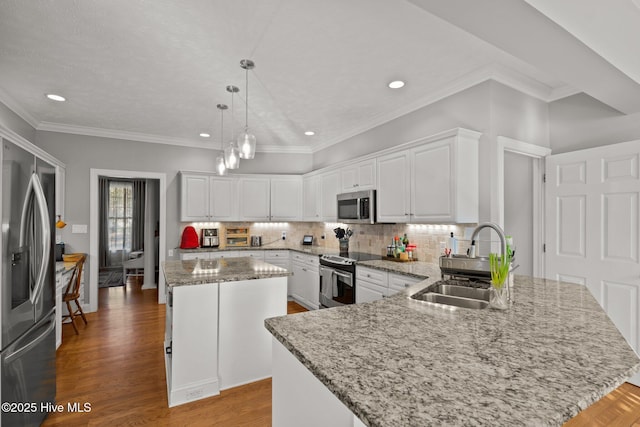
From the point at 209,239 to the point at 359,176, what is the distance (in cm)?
289

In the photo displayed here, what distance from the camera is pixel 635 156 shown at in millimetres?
2609

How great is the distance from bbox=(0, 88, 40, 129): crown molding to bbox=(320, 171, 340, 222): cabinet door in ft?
13.0

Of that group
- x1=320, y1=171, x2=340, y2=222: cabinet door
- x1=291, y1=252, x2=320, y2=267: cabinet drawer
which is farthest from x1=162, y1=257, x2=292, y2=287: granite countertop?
x1=320, y1=171, x2=340, y2=222: cabinet door

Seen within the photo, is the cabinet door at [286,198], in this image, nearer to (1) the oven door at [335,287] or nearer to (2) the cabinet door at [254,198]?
(2) the cabinet door at [254,198]

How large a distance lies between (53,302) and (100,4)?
211 centimetres

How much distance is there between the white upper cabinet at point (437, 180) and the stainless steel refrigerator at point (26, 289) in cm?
307

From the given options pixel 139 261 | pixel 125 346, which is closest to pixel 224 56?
pixel 125 346

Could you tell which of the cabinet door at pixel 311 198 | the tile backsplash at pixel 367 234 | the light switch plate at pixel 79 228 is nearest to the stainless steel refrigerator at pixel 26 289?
the tile backsplash at pixel 367 234

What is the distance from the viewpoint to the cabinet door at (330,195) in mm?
4754

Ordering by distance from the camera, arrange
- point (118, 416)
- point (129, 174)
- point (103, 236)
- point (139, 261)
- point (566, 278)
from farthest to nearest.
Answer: point (103, 236), point (139, 261), point (129, 174), point (566, 278), point (118, 416)

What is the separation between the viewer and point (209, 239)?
547 cm

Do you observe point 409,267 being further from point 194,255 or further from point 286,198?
point 194,255

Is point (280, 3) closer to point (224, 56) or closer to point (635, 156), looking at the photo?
point (224, 56)

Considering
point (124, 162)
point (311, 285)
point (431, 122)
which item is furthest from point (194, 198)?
point (431, 122)
